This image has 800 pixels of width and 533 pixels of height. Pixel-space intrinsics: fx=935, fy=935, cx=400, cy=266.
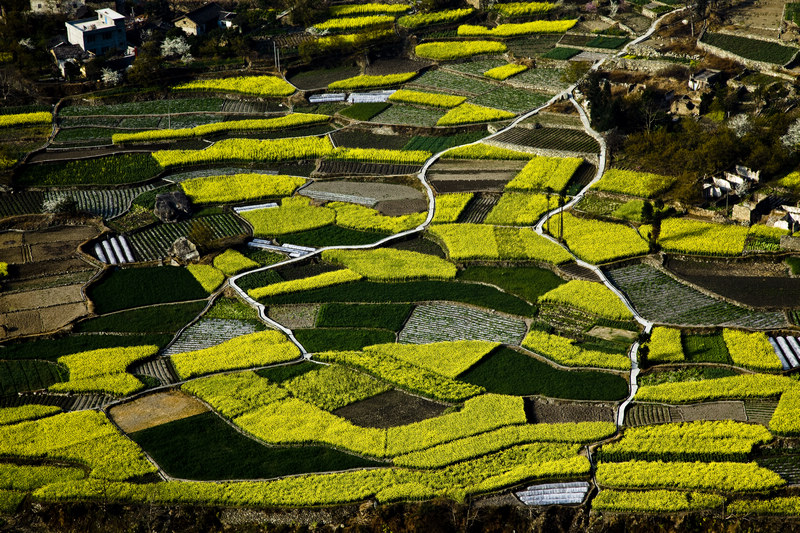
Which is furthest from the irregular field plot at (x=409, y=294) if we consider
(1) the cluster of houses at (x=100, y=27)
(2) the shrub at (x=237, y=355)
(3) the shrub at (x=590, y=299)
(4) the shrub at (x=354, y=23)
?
(4) the shrub at (x=354, y=23)

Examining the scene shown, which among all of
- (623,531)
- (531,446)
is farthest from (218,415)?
(623,531)

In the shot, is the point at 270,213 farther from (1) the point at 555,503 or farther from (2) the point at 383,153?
(1) the point at 555,503

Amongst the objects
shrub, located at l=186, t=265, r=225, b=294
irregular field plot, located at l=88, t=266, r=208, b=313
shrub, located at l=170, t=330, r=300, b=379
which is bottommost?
irregular field plot, located at l=88, t=266, r=208, b=313

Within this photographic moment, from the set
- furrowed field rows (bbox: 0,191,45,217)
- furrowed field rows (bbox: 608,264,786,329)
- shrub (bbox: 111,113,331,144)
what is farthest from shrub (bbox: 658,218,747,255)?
furrowed field rows (bbox: 0,191,45,217)

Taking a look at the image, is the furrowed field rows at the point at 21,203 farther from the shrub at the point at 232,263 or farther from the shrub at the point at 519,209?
the shrub at the point at 519,209

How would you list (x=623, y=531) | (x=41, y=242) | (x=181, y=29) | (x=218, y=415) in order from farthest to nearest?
(x=181, y=29), (x=41, y=242), (x=218, y=415), (x=623, y=531)

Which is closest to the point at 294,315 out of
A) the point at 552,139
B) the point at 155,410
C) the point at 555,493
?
the point at 155,410

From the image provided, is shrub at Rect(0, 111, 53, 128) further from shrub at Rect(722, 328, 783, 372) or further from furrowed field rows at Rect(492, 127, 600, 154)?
shrub at Rect(722, 328, 783, 372)

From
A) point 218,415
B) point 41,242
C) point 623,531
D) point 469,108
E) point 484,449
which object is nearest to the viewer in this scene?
point 623,531
